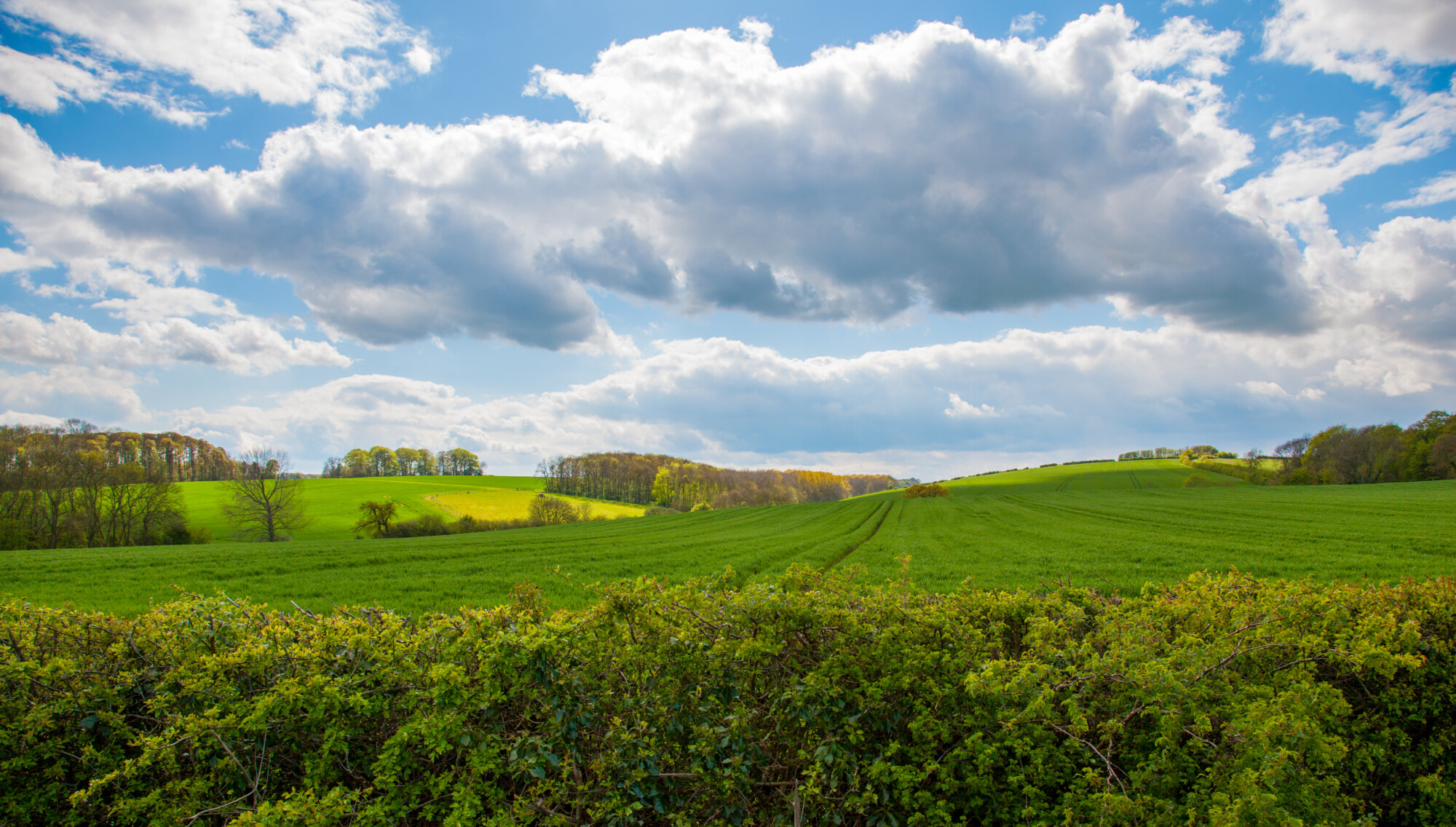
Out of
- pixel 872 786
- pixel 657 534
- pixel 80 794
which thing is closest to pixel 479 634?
pixel 80 794

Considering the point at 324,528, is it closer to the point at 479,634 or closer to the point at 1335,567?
the point at 479,634

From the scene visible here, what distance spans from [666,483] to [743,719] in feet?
298

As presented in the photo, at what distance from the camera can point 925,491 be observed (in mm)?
78688

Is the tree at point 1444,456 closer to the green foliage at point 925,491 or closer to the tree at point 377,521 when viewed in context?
the green foliage at point 925,491

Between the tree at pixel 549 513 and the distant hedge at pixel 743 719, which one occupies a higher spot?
the distant hedge at pixel 743 719

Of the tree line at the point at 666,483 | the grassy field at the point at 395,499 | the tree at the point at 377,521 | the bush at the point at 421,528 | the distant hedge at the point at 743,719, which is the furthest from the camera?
the tree line at the point at 666,483

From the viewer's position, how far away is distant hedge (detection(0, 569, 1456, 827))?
316cm

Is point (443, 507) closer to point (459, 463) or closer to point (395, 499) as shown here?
point (395, 499)

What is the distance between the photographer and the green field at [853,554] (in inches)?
663

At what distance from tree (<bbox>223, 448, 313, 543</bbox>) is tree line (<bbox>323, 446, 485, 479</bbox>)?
2224 inches

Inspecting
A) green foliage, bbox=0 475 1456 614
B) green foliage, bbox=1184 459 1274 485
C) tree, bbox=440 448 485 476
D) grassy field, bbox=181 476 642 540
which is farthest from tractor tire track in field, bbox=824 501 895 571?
tree, bbox=440 448 485 476

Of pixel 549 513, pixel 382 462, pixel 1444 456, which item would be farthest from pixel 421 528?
pixel 1444 456

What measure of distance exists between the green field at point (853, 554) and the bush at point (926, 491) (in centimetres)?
3267

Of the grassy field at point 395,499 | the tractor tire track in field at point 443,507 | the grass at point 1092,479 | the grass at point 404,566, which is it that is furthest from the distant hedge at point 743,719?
the grass at point 1092,479
